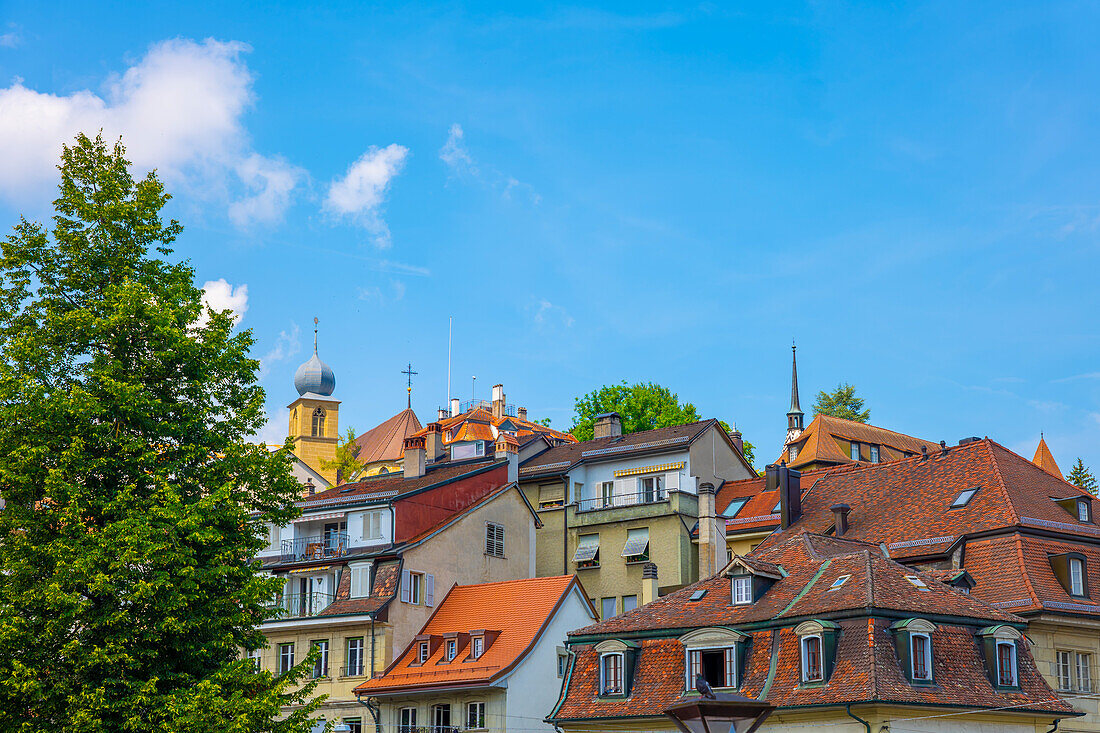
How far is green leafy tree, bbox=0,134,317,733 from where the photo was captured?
30.1 m

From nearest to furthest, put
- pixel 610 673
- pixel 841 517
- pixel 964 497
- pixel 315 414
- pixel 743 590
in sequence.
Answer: pixel 743 590 → pixel 610 673 → pixel 964 497 → pixel 841 517 → pixel 315 414

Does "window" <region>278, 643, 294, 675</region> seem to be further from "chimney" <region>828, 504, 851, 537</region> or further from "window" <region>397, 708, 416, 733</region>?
"chimney" <region>828, 504, 851, 537</region>

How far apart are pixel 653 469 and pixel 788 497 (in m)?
9.06

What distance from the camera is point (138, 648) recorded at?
30.9 metres

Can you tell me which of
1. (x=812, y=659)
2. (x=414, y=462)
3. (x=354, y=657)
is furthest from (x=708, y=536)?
(x=812, y=659)

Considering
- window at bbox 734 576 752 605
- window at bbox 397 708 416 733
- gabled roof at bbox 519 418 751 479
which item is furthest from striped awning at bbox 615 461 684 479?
window at bbox 734 576 752 605

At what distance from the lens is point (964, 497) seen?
182ft

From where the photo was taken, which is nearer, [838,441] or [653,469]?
[653,469]

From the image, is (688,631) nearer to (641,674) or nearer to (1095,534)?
(641,674)

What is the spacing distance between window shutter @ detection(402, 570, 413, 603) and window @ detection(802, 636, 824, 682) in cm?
2174

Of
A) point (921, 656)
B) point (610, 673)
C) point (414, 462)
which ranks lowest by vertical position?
point (610, 673)

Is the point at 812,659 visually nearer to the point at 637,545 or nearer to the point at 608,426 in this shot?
the point at 637,545

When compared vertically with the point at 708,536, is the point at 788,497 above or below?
above

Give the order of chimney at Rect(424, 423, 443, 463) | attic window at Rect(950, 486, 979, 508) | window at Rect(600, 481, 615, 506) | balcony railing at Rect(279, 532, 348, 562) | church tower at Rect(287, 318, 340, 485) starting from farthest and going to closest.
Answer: church tower at Rect(287, 318, 340, 485) → chimney at Rect(424, 423, 443, 463) → window at Rect(600, 481, 615, 506) → balcony railing at Rect(279, 532, 348, 562) → attic window at Rect(950, 486, 979, 508)
